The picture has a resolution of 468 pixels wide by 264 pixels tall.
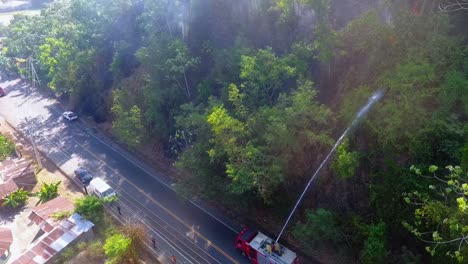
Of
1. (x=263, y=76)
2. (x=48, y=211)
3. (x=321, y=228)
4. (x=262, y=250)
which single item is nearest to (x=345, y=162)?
(x=321, y=228)

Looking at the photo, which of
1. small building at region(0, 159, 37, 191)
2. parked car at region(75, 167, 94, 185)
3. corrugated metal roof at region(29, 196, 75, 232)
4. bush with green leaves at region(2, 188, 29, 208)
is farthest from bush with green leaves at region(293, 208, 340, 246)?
small building at region(0, 159, 37, 191)

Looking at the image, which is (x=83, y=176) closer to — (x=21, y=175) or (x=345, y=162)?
(x=21, y=175)

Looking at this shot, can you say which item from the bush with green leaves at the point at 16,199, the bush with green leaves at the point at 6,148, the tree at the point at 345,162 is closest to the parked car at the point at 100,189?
the bush with green leaves at the point at 16,199

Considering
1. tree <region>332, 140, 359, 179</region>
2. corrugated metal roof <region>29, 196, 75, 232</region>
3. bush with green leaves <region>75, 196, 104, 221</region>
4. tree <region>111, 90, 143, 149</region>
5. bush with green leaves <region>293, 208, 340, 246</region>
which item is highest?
tree <region>332, 140, 359, 179</region>

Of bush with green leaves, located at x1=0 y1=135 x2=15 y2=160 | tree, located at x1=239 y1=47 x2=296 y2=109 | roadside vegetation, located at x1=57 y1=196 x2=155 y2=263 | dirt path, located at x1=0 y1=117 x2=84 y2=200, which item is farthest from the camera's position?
bush with green leaves, located at x1=0 y1=135 x2=15 y2=160

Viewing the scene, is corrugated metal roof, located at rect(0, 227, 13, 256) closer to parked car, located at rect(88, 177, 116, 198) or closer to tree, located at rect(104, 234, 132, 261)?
parked car, located at rect(88, 177, 116, 198)
